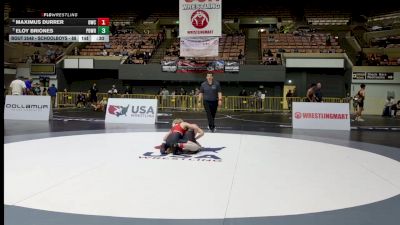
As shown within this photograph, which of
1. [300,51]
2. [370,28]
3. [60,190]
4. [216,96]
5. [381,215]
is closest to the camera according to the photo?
[381,215]

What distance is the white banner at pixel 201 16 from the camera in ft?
44.0

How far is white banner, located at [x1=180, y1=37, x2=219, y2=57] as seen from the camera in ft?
49.7

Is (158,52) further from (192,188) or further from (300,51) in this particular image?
(192,188)

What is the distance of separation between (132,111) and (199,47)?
11.7ft

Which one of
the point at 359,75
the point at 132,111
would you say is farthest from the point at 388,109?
the point at 132,111

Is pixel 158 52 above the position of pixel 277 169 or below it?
above

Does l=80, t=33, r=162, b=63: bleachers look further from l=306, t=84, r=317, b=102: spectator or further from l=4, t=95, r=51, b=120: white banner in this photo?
l=306, t=84, r=317, b=102: spectator

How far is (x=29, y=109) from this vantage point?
1476 centimetres

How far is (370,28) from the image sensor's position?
1288 inches

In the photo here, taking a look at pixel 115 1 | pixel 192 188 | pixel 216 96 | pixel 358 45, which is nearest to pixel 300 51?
pixel 358 45

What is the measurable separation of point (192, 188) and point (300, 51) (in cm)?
2453

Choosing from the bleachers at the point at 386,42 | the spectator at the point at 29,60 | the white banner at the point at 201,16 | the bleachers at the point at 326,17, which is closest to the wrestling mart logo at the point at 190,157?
the white banner at the point at 201,16

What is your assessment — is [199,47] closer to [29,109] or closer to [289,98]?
[29,109]
